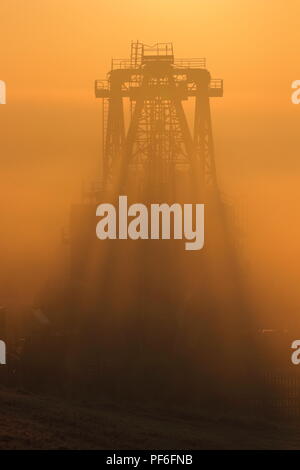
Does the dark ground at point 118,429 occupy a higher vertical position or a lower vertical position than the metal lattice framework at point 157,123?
lower

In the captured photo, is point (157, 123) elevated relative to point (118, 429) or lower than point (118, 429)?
elevated

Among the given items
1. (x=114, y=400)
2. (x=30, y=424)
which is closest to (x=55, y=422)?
(x=30, y=424)

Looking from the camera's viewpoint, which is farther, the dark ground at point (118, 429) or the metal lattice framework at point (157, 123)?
the metal lattice framework at point (157, 123)

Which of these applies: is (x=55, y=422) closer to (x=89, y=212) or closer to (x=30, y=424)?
(x=30, y=424)

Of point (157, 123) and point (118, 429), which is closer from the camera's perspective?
point (118, 429)

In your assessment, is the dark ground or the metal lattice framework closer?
the dark ground

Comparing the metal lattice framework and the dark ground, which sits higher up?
the metal lattice framework

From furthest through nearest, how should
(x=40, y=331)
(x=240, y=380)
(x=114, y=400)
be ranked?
(x=40, y=331) < (x=240, y=380) < (x=114, y=400)
